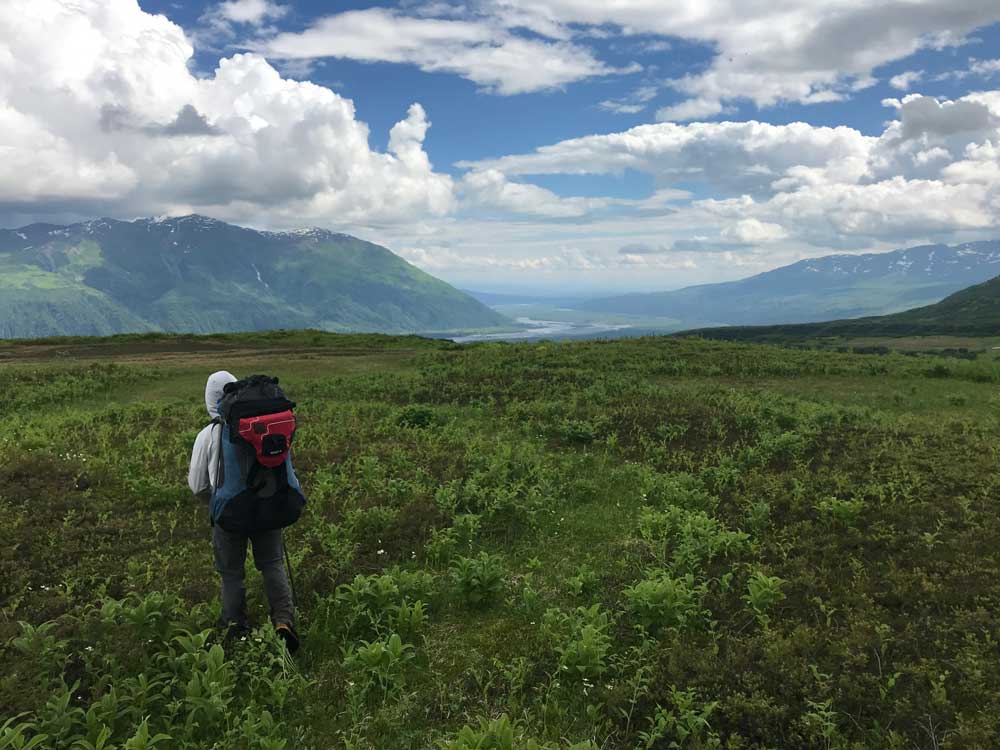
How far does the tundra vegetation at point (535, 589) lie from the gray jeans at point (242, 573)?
1.37 ft

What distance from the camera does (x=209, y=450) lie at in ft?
25.8

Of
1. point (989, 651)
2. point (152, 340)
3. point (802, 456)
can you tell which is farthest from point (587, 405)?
point (152, 340)

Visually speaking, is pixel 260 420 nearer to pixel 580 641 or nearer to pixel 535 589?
pixel 580 641

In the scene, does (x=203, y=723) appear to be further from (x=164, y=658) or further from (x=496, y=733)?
(x=496, y=733)

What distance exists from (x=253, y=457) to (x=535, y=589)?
4.93 metres

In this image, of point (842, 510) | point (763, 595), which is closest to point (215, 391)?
point (763, 595)

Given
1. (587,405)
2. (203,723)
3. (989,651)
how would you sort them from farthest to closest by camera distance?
(587,405) < (989,651) < (203,723)

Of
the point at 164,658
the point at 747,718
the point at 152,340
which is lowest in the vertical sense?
the point at 747,718

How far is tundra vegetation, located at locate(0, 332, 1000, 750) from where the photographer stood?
6.38 meters

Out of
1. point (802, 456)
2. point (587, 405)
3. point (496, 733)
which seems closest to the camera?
point (496, 733)

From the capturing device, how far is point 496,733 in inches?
221

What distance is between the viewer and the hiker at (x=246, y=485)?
7363 millimetres

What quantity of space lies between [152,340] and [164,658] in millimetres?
65047

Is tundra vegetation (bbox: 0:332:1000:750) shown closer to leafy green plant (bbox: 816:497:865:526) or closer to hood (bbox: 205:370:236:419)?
leafy green plant (bbox: 816:497:865:526)
